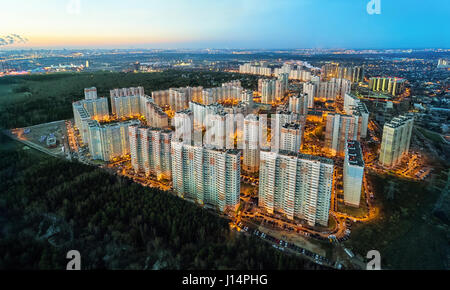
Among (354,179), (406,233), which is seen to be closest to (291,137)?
(354,179)

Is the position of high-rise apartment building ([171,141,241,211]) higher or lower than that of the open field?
higher

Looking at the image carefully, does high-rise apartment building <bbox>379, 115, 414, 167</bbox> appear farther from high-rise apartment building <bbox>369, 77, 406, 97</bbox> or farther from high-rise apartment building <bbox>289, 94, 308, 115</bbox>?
high-rise apartment building <bbox>369, 77, 406, 97</bbox>

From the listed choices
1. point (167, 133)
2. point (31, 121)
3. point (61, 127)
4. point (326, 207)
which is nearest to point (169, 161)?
point (167, 133)

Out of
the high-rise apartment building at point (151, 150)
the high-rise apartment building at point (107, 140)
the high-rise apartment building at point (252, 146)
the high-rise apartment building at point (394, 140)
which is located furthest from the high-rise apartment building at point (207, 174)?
the high-rise apartment building at point (394, 140)

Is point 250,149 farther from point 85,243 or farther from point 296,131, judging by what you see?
point 85,243

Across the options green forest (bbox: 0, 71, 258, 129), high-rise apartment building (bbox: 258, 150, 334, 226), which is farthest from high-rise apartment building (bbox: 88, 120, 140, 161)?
green forest (bbox: 0, 71, 258, 129)

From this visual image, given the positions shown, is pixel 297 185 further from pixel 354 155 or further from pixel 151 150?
pixel 151 150

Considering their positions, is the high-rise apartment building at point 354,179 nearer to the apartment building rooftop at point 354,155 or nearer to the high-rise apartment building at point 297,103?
the apartment building rooftop at point 354,155
